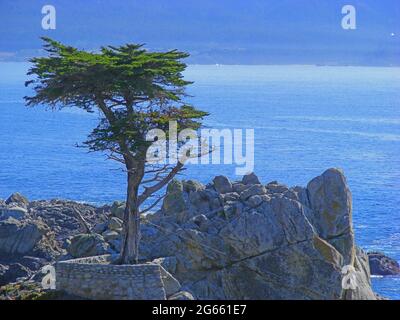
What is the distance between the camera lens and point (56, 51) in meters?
32.4

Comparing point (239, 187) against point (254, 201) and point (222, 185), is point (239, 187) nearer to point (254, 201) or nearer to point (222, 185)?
point (222, 185)

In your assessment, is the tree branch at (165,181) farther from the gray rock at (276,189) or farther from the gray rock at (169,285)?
the gray rock at (276,189)

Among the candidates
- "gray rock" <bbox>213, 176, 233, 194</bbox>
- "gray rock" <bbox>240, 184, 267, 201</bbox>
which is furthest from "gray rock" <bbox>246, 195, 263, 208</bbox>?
"gray rock" <bbox>213, 176, 233, 194</bbox>

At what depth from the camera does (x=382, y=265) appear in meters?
64.0

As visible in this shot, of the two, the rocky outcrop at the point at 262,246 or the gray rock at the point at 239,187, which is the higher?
the gray rock at the point at 239,187

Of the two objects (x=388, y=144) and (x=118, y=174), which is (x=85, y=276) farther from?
(x=388, y=144)

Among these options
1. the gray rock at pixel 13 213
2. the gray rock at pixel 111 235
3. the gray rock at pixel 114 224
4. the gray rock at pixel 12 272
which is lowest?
the gray rock at pixel 12 272

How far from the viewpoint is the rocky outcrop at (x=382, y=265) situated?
63.6 metres

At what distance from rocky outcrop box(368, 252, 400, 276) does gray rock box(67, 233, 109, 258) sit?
2822cm

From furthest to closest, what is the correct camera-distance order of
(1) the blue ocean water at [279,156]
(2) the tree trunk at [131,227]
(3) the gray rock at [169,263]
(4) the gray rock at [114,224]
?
(1) the blue ocean water at [279,156] → (4) the gray rock at [114,224] → (3) the gray rock at [169,263] → (2) the tree trunk at [131,227]

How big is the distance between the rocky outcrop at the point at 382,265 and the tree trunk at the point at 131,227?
109 feet

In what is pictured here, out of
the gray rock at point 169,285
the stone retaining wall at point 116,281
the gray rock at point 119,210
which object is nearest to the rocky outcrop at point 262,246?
the gray rock at point 119,210

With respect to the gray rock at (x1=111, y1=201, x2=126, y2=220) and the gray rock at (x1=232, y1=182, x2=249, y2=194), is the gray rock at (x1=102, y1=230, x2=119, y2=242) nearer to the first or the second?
the gray rock at (x1=111, y1=201, x2=126, y2=220)
